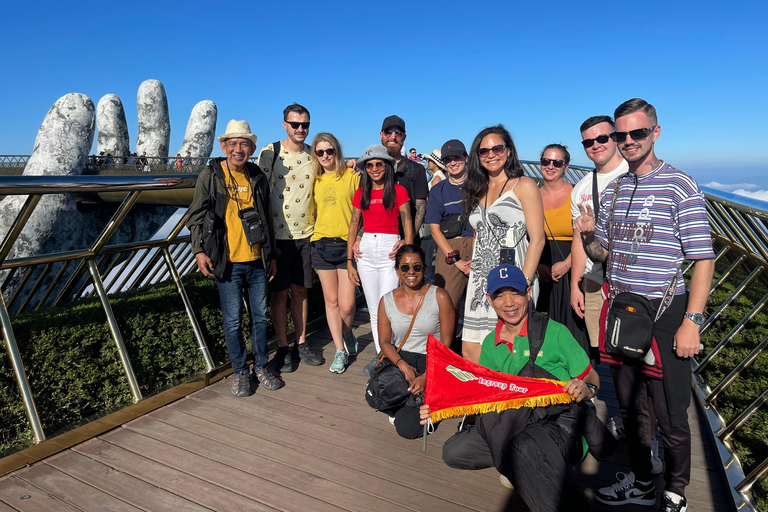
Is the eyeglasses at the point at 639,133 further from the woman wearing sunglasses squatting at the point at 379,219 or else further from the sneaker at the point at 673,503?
the woman wearing sunglasses squatting at the point at 379,219

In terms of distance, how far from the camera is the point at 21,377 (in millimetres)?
2836

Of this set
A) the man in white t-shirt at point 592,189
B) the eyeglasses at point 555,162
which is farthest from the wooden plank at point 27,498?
the eyeglasses at point 555,162

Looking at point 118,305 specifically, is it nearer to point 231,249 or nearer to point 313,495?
point 231,249

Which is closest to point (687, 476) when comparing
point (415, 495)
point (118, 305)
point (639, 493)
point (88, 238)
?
point (639, 493)

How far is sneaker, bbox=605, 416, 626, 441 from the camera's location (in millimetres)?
3094

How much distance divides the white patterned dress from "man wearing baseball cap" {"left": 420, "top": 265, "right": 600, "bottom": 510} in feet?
1.20

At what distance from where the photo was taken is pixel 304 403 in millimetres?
3535

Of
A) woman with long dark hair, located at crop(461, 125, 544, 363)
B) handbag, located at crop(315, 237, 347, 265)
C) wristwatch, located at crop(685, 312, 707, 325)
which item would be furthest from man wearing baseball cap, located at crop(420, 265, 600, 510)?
handbag, located at crop(315, 237, 347, 265)

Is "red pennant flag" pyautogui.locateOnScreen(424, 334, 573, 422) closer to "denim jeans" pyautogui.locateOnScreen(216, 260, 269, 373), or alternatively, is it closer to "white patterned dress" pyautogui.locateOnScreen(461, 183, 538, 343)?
"white patterned dress" pyautogui.locateOnScreen(461, 183, 538, 343)

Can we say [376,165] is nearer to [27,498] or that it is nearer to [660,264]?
[660,264]

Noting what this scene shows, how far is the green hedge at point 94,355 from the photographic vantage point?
9.86 ft

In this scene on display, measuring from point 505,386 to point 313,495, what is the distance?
1.11 m

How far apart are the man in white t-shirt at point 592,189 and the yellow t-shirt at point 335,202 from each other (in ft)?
5.67

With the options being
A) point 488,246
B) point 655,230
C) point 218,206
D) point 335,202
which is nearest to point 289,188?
point 335,202
